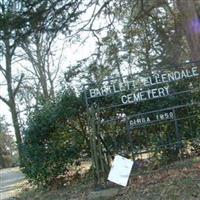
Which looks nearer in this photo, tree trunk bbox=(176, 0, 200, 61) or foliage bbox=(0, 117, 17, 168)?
tree trunk bbox=(176, 0, 200, 61)

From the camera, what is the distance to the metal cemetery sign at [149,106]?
1017 cm

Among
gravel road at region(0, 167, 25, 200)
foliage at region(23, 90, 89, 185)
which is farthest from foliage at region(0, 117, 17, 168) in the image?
foliage at region(23, 90, 89, 185)

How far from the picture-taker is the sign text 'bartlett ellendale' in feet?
33.3

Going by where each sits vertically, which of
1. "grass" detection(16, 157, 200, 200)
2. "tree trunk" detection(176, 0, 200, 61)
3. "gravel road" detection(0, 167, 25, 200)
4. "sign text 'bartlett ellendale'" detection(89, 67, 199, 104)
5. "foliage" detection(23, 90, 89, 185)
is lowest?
"grass" detection(16, 157, 200, 200)

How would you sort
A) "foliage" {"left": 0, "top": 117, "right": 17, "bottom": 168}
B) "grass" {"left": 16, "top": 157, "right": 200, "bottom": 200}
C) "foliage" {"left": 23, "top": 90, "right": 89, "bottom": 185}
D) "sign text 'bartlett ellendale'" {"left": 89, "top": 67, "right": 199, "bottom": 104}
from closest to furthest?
"grass" {"left": 16, "top": 157, "right": 200, "bottom": 200} → "sign text 'bartlett ellendale'" {"left": 89, "top": 67, "right": 199, "bottom": 104} → "foliage" {"left": 23, "top": 90, "right": 89, "bottom": 185} → "foliage" {"left": 0, "top": 117, "right": 17, "bottom": 168}

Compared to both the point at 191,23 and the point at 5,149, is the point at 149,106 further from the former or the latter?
the point at 5,149

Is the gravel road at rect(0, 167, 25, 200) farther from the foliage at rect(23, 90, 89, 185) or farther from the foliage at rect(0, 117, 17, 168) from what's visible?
the foliage at rect(0, 117, 17, 168)

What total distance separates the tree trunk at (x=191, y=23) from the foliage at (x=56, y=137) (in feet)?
12.1

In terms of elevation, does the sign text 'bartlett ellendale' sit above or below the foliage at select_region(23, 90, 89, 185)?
above

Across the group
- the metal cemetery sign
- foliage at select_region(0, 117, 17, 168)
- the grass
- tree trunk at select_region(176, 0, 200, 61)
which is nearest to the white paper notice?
the grass

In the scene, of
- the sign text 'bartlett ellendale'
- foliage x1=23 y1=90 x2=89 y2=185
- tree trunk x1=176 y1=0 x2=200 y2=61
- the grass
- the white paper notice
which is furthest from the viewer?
tree trunk x1=176 y1=0 x2=200 y2=61

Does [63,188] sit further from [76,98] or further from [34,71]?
[34,71]

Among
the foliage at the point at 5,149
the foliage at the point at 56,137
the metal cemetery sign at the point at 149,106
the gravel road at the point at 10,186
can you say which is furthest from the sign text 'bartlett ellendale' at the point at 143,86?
the foliage at the point at 5,149

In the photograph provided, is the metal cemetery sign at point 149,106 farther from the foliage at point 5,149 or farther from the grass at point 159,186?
the foliage at point 5,149
